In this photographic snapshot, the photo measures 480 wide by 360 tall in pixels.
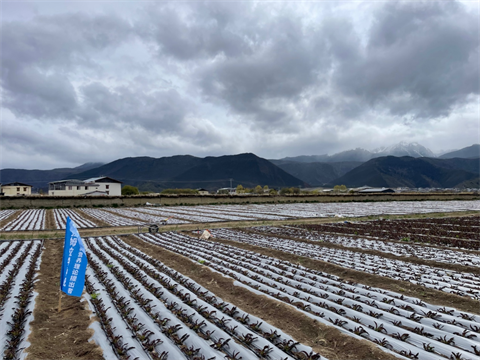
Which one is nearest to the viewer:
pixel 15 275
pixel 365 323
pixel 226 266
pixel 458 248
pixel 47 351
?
pixel 47 351

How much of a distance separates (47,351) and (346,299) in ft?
15.1

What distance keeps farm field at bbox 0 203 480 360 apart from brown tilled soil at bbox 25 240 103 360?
18 millimetres

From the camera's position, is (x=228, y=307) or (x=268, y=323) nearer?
(x=268, y=323)

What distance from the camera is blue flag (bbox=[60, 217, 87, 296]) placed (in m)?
4.51

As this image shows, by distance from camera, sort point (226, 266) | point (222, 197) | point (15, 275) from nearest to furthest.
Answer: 1. point (15, 275)
2. point (226, 266)
3. point (222, 197)

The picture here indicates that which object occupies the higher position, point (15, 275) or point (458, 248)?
point (15, 275)

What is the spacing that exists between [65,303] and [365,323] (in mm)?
5129

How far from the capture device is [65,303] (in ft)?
18.4

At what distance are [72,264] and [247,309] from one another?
2.88 metres

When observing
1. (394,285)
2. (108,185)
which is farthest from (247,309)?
(108,185)

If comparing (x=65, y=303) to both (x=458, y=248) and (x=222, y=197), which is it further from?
(x=222, y=197)

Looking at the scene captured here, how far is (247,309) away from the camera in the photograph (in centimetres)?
528

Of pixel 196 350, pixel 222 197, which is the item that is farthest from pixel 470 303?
pixel 222 197

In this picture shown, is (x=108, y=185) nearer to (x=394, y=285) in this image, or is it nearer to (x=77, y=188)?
(x=77, y=188)
